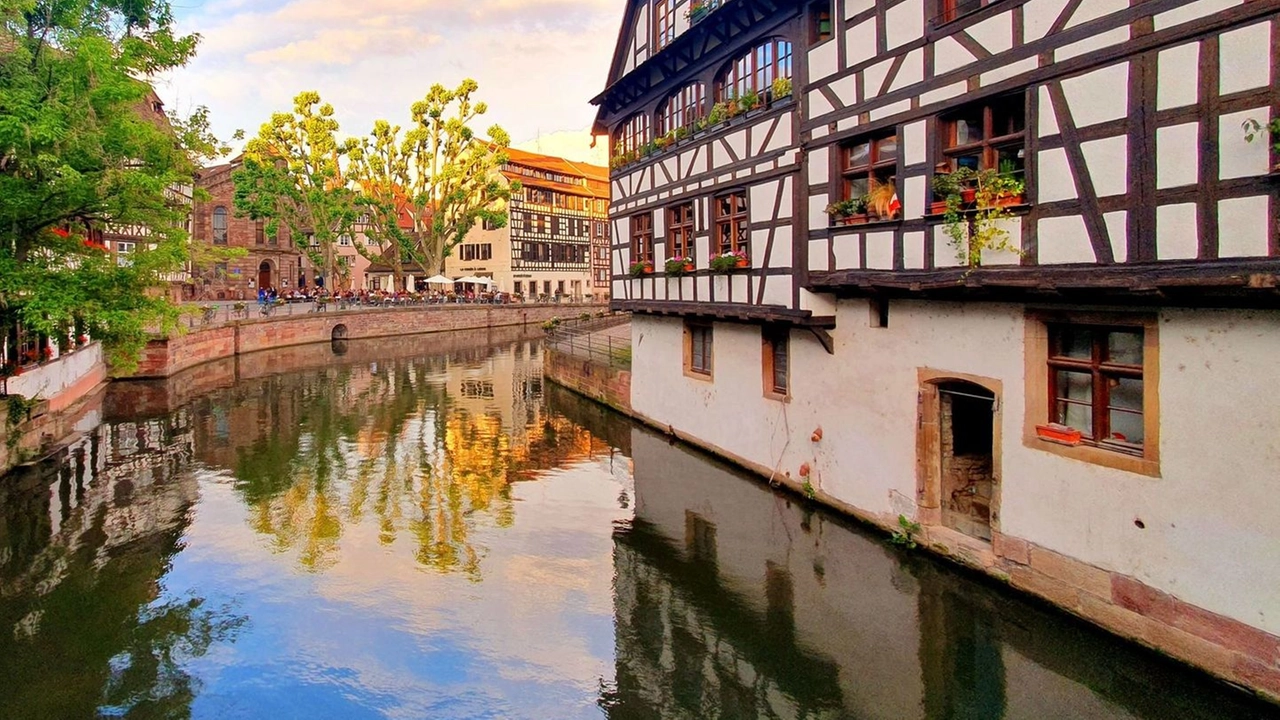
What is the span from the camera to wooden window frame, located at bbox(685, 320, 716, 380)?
17.2 m

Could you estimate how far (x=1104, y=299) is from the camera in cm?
826

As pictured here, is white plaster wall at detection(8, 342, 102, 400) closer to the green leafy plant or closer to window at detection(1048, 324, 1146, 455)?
the green leafy plant

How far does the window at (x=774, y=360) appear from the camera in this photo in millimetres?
14641

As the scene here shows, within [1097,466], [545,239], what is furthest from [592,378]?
[545,239]

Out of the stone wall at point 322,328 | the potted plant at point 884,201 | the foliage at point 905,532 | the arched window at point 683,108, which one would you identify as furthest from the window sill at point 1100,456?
the stone wall at point 322,328

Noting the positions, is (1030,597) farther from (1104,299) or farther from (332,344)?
(332,344)

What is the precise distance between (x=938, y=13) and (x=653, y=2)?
9775 millimetres

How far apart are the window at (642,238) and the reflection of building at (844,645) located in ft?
28.7

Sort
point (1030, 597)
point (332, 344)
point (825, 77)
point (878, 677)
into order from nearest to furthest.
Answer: point (878, 677) → point (1030, 597) → point (825, 77) → point (332, 344)

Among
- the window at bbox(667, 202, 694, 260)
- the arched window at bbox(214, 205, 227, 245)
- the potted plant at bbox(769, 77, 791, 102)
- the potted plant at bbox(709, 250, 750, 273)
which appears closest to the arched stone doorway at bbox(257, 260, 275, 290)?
the arched window at bbox(214, 205, 227, 245)

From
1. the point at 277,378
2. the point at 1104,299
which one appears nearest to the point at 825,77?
the point at 1104,299

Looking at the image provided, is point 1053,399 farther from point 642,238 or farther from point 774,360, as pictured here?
point 642,238

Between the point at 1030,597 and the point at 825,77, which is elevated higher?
the point at 825,77

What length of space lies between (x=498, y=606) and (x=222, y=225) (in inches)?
2367
